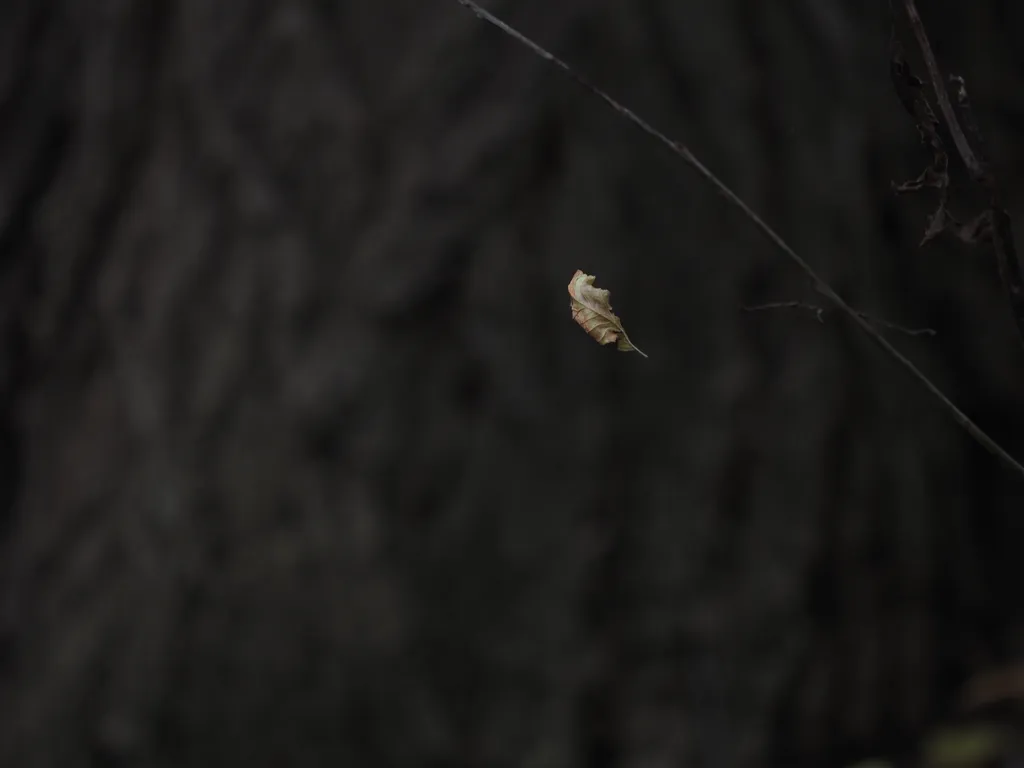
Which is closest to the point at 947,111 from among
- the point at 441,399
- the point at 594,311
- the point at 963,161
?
the point at 963,161

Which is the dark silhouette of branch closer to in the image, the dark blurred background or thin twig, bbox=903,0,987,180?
thin twig, bbox=903,0,987,180

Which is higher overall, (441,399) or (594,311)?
(594,311)

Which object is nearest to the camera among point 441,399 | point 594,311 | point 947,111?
point 947,111

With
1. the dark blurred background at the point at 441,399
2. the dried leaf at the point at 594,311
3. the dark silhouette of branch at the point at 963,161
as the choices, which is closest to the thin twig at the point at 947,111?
the dark silhouette of branch at the point at 963,161

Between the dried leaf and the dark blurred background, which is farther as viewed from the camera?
the dark blurred background

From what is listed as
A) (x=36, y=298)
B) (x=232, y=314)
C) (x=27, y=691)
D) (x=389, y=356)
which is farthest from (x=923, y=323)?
(x=27, y=691)

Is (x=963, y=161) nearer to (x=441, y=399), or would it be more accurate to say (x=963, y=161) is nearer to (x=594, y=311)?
(x=594, y=311)

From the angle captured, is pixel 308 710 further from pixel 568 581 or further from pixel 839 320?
pixel 839 320

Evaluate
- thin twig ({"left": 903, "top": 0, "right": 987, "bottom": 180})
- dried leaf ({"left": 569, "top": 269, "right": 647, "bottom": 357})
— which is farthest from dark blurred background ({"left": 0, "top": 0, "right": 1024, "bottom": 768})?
thin twig ({"left": 903, "top": 0, "right": 987, "bottom": 180})

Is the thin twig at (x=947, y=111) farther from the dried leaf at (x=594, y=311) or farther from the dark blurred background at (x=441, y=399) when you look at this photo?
the dark blurred background at (x=441, y=399)
